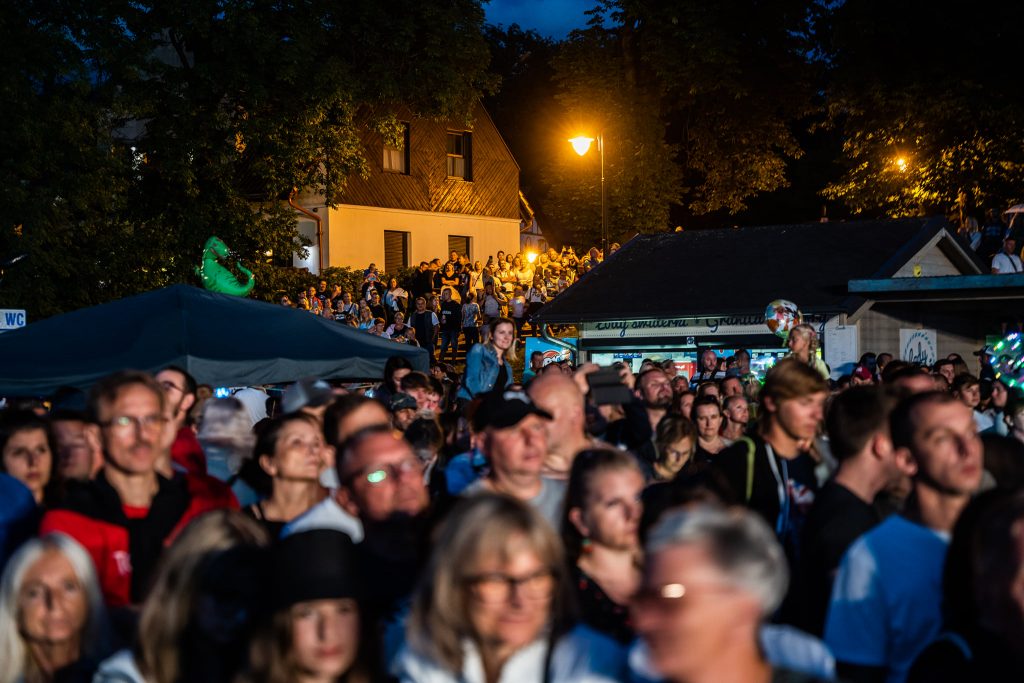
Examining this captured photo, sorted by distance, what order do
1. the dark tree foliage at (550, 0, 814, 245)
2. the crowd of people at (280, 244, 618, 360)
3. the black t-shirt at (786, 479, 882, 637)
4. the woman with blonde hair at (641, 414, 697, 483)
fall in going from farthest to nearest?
the dark tree foliage at (550, 0, 814, 245), the crowd of people at (280, 244, 618, 360), the woman with blonde hair at (641, 414, 697, 483), the black t-shirt at (786, 479, 882, 637)

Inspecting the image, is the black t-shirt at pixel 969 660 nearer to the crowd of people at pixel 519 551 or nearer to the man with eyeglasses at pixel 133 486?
the crowd of people at pixel 519 551

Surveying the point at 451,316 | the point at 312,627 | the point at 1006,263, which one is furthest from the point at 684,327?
the point at 312,627

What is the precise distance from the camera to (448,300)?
90.2 feet

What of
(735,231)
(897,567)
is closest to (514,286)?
(735,231)

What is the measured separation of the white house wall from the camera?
37875 mm

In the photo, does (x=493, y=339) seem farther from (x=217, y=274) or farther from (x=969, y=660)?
(x=217, y=274)

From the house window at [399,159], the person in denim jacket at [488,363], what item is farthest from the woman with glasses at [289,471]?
the house window at [399,159]

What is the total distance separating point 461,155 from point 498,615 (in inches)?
1586

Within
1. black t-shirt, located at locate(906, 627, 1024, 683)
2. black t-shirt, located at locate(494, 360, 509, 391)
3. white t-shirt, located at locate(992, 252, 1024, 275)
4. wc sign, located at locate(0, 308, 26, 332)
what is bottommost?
black t-shirt, located at locate(906, 627, 1024, 683)

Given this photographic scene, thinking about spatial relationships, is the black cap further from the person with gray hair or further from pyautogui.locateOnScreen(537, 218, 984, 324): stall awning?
pyautogui.locateOnScreen(537, 218, 984, 324): stall awning

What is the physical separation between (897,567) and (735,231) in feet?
65.7

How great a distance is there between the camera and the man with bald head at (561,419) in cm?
523

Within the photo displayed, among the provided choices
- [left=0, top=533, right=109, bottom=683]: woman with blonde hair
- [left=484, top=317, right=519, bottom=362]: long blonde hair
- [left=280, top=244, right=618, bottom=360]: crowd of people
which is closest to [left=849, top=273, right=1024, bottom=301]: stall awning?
[left=280, top=244, right=618, bottom=360]: crowd of people

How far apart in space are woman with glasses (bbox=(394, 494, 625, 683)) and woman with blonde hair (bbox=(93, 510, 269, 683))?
0.63 meters
